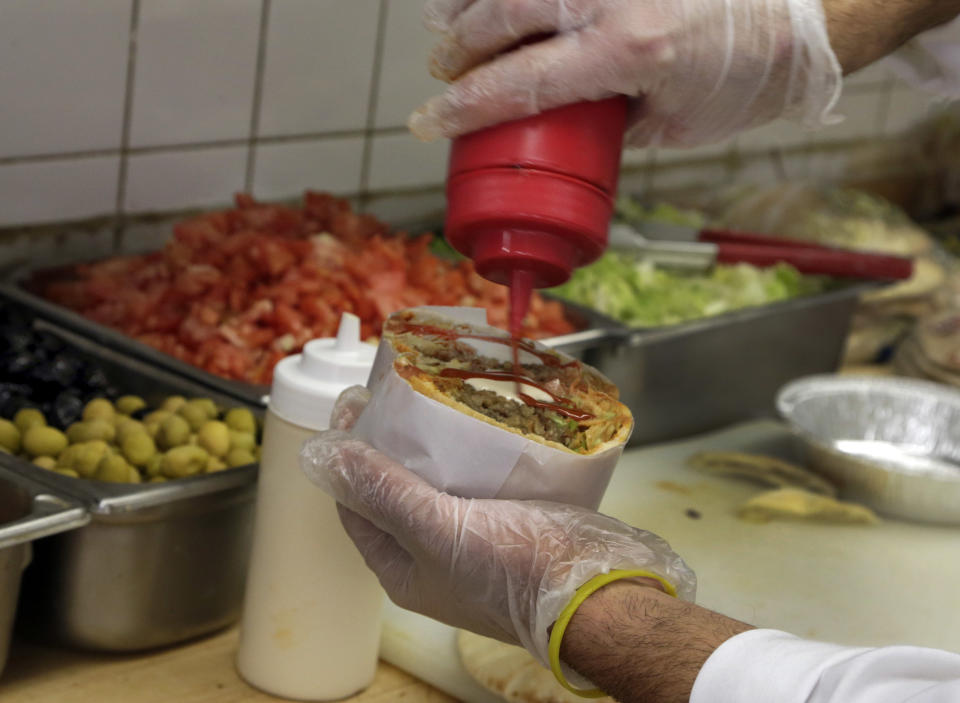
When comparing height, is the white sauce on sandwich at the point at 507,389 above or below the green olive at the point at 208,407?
above

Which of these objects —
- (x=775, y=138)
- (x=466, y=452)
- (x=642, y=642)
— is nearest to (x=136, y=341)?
(x=466, y=452)

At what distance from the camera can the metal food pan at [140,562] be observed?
1.08 metres

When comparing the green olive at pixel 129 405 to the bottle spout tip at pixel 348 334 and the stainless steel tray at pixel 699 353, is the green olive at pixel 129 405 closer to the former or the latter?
the stainless steel tray at pixel 699 353

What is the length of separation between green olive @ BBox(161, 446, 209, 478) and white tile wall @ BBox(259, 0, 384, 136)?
0.81 meters

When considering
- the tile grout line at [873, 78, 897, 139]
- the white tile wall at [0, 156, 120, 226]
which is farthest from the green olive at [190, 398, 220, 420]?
the tile grout line at [873, 78, 897, 139]

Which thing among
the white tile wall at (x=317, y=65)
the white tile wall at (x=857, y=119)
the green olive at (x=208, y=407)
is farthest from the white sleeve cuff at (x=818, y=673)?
the white tile wall at (x=857, y=119)

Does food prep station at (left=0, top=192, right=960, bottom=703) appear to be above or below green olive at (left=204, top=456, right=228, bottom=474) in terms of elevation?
below

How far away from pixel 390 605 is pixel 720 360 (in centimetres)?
86

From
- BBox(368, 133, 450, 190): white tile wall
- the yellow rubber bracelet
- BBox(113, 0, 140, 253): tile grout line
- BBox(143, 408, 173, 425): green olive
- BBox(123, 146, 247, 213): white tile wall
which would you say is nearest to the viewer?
the yellow rubber bracelet

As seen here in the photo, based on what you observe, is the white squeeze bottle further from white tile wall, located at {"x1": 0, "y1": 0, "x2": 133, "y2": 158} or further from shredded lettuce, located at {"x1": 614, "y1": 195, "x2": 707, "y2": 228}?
shredded lettuce, located at {"x1": 614, "y1": 195, "x2": 707, "y2": 228}

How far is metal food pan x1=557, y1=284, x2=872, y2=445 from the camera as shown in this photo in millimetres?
1787

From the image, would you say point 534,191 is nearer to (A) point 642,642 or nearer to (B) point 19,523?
(A) point 642,642

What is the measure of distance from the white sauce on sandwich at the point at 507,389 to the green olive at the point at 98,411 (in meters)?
0.49

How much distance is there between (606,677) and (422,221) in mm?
1420
